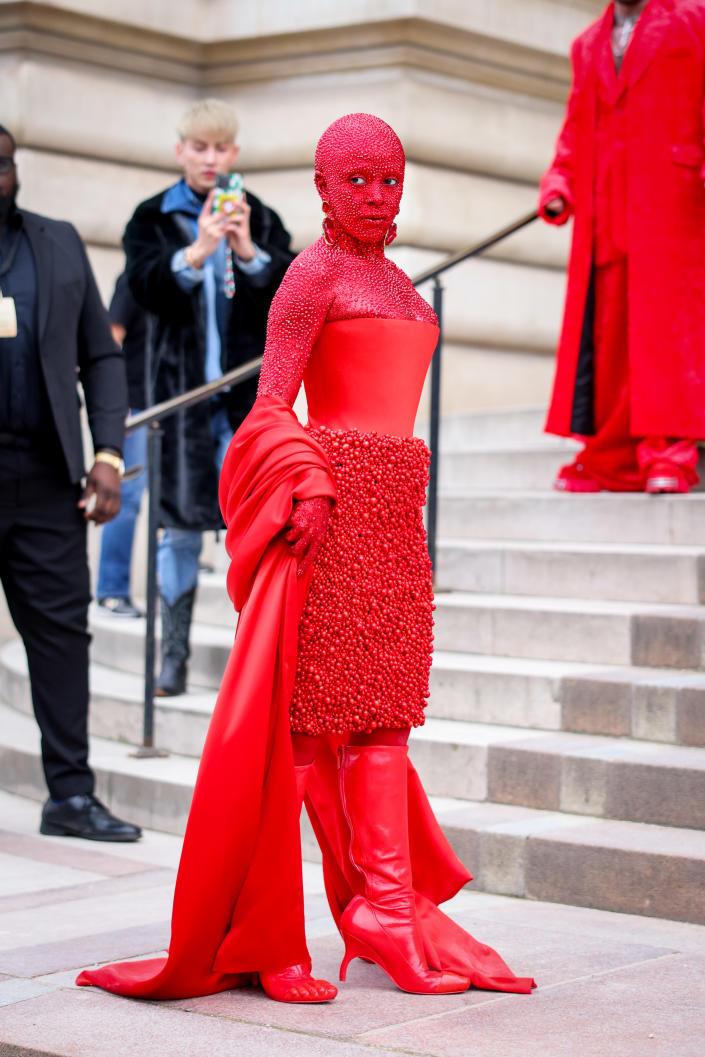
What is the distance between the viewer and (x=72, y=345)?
5406 mm

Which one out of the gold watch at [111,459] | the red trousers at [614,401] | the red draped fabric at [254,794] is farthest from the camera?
the red trousers at [614,401]

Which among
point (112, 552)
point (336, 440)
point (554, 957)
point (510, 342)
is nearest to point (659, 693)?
point (554, 957)

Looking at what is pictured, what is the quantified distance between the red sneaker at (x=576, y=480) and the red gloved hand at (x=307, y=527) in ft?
11.2

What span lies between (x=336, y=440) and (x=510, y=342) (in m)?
6.23

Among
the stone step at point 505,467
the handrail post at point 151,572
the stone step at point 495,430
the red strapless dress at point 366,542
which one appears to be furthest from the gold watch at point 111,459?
the stone step at point 495,430

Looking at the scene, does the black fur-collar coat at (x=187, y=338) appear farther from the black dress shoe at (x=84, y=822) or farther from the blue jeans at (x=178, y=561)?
the black dress shoe at (x=84, y=822)

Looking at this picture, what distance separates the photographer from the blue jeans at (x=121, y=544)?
7926mm

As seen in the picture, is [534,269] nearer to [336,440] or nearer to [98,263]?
[98,263]

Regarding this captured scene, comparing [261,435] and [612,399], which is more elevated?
[612,399]

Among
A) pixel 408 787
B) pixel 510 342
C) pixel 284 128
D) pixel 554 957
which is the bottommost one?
pixel 554 957

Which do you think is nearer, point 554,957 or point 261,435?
point 261,435

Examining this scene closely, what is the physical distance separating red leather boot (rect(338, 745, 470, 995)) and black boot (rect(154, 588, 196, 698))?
2.60 metres

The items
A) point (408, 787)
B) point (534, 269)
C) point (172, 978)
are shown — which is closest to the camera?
point (172, 978)

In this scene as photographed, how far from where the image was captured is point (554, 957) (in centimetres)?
392
